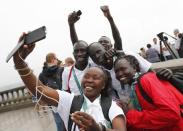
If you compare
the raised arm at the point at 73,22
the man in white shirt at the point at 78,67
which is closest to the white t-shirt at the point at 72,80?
the man in white shirt at the point at 78,67

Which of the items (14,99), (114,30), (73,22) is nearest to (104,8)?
(114,30)

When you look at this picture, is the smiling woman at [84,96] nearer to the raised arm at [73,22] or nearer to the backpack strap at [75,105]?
the backpack strap at [75,105]

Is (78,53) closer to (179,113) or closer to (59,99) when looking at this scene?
(59,99)

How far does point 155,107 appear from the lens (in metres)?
3.31

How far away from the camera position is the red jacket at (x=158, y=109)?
3.25m

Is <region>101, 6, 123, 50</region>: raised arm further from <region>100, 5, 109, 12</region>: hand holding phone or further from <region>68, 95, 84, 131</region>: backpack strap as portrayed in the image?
<region>68, 95, 84, 131</region>: backpack strap

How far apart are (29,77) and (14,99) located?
1308 centimetres

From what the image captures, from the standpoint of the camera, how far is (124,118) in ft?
10.5

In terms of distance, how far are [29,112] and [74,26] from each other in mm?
9458

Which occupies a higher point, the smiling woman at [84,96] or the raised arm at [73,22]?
the raised arm at [73,22]

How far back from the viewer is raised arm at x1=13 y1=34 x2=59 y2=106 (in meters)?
3.23

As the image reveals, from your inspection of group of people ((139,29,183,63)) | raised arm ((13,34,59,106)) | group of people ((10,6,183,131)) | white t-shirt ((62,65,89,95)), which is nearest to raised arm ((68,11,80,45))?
white t-shirt ((62,65,89,95))

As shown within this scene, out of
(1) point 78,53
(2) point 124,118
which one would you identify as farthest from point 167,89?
(1) point 78,53

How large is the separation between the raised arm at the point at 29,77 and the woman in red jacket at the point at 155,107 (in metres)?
0.67
